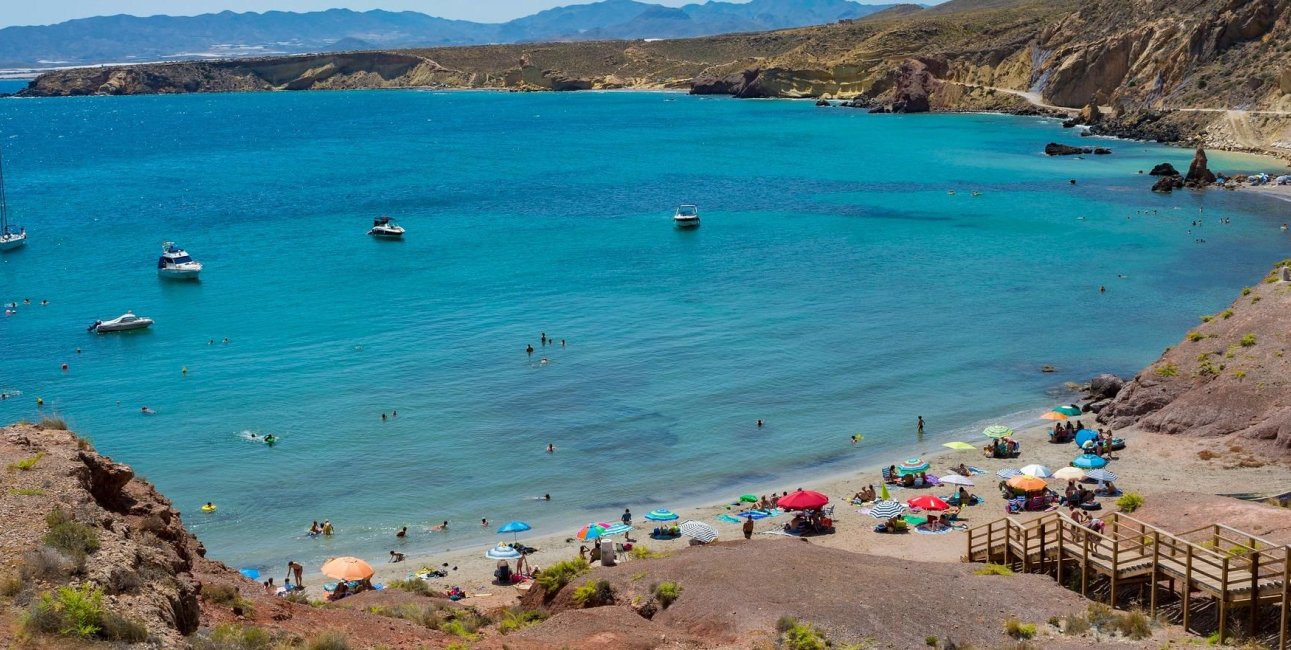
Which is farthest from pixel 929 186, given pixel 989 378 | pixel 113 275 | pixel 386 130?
pixel 386 130

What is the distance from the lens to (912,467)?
34812 mm

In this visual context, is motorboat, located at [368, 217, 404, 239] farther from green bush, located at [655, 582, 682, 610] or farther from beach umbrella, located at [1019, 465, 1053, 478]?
green bush, located at [655, 582, 682, 610]

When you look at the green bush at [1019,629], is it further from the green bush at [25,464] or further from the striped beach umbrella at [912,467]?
the green bush at [25,464]

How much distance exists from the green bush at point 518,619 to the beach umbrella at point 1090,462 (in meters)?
17.9

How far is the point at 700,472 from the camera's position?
117ft

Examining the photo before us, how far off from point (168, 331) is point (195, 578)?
37.4 meters

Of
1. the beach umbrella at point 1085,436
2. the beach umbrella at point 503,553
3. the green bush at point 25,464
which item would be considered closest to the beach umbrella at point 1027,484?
the beach umbrella at point 1085,436

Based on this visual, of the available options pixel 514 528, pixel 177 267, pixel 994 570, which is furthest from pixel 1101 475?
pixel 177 267

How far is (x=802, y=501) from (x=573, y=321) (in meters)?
22.9

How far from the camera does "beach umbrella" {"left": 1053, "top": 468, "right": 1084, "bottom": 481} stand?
32.1 meters

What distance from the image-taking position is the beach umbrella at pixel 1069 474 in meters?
32.1

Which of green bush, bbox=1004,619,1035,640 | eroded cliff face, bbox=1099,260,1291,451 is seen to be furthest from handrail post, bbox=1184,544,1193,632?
eroded cliff face, bbox=1099,260,1291,451

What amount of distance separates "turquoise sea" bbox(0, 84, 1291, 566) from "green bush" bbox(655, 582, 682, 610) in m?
11.4

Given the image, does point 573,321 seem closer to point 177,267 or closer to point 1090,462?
point 177,267
